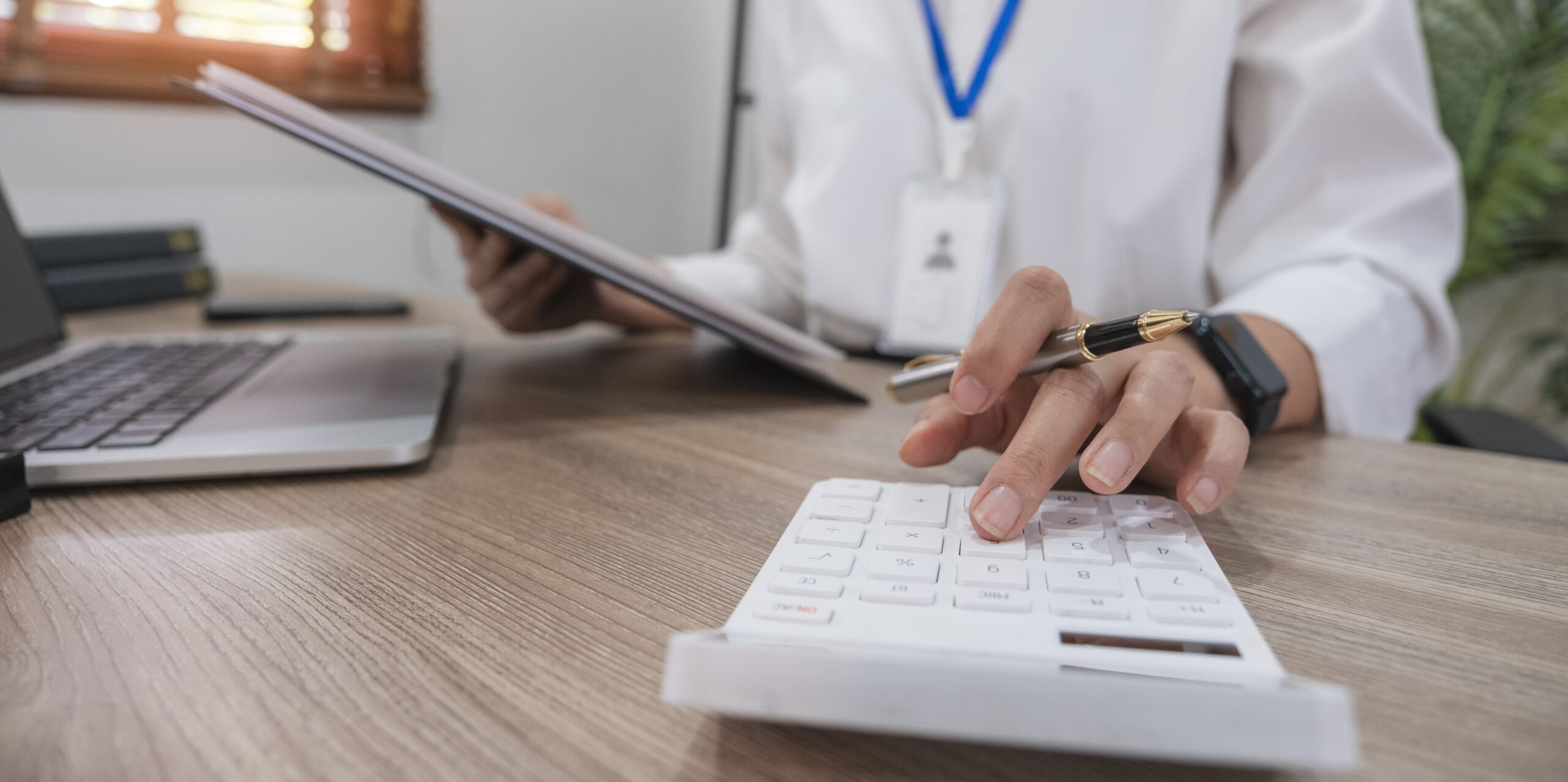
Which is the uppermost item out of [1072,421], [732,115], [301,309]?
[732,115]

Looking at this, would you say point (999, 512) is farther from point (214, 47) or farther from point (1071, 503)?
point (214, 47)

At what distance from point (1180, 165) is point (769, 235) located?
46cm

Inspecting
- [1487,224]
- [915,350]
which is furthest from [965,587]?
[1487,224]

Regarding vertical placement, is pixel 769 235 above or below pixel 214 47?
below

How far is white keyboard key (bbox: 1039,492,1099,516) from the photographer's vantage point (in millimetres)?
318

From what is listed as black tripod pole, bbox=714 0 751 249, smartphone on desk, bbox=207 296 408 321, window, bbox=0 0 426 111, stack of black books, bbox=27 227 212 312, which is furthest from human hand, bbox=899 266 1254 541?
window, bbox=0 0 426 111

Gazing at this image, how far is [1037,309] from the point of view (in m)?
0.33

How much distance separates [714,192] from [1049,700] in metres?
2.79

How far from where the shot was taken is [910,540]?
0.92 feet

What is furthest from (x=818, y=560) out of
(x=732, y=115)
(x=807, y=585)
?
(x=732, y=115)

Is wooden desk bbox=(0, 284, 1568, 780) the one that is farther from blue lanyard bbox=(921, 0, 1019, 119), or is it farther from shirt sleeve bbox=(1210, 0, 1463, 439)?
blue lanyard bbox=(921, 0, 1019, 119)

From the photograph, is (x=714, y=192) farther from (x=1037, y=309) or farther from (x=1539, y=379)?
(x=1037, y=309)

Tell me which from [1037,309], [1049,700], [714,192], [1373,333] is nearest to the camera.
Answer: [1049,700]

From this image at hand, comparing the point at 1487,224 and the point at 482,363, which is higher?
the point at 1487,224
